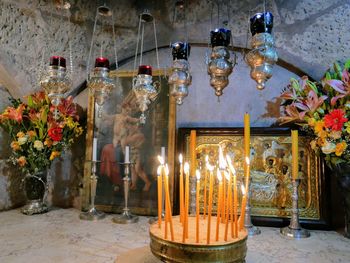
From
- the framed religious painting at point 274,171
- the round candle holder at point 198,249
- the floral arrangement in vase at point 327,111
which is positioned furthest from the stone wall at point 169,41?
the round candle holder at point 198,249

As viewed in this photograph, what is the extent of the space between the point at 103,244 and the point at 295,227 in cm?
75

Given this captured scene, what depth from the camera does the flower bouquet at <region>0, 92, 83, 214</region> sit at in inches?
58.2

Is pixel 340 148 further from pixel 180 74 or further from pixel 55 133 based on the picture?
pixel 55 133

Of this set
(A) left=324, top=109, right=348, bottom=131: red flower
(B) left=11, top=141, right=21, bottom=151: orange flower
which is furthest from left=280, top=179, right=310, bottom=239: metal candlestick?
(B) left=11, top=141, right=21, bottom=151: orange flower

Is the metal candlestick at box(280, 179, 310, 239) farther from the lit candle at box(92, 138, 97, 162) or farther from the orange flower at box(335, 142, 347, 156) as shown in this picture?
the lit candle at box(92, 138, 97, 162)

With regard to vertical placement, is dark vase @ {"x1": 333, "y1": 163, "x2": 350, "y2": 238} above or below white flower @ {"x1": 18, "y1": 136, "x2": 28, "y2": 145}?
below

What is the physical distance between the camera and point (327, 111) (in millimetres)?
1239

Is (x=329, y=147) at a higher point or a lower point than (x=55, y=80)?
lower

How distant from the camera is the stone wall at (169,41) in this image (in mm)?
1461

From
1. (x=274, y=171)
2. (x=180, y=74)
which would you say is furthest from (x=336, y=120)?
(x=180, y=74)

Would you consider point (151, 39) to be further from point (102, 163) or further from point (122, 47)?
point (102, 163)

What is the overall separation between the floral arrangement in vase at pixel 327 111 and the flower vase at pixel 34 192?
3.91 ft

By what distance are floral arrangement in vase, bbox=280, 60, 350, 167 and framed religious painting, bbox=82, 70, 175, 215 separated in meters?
0.59

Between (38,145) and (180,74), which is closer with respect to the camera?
(180,74)
